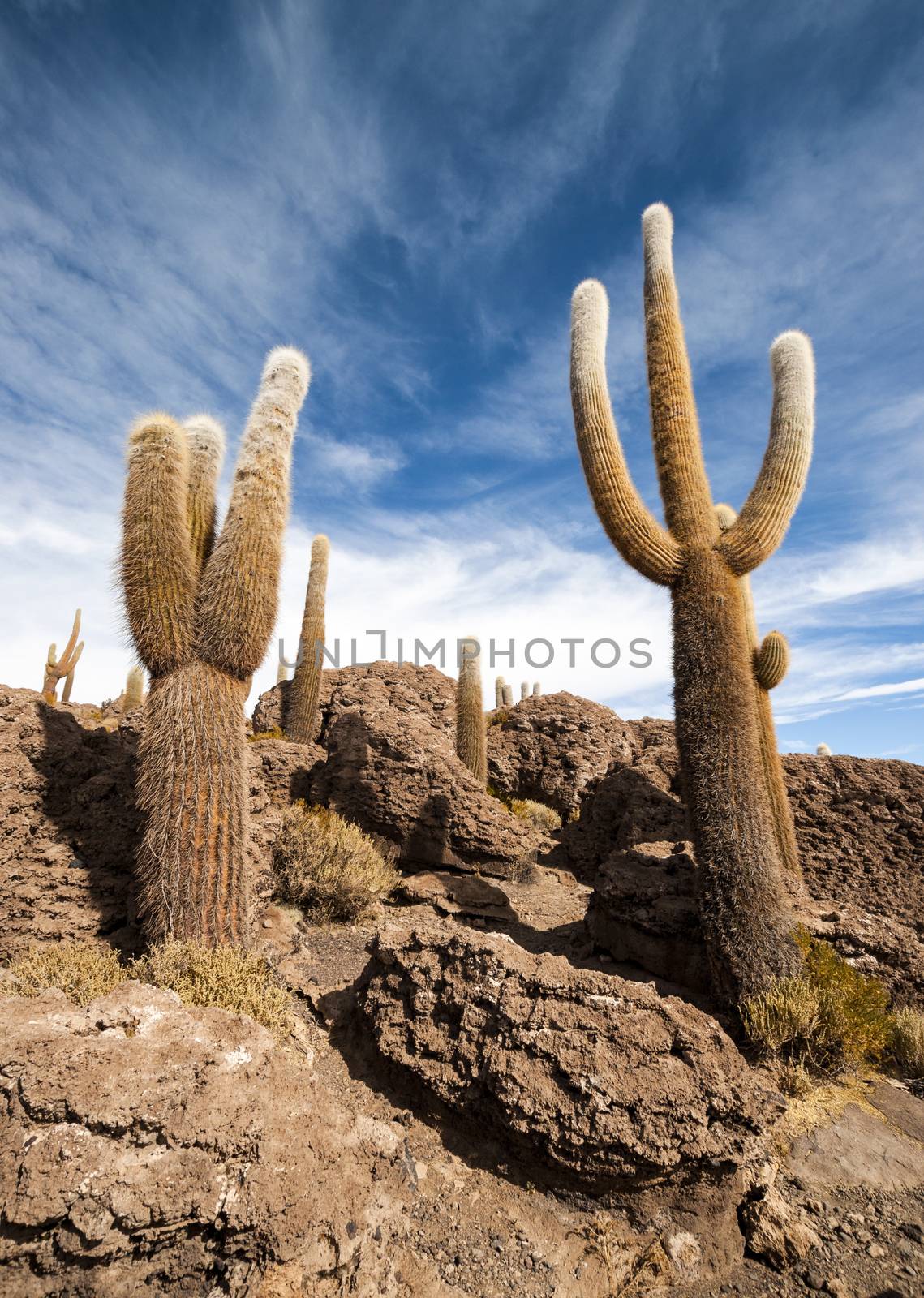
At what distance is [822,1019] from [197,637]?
547cm

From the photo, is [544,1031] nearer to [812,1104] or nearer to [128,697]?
[812,1104]

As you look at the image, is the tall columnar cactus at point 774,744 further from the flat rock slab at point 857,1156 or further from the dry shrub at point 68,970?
the dry shrub at point 68,970

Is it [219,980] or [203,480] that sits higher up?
[203,480]

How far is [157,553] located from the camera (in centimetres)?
520

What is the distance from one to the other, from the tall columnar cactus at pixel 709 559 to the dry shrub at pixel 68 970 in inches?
173

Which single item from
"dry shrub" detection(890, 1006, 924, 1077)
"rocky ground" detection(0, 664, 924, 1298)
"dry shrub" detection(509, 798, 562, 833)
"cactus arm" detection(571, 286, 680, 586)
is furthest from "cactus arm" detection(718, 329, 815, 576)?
"dry shrub" detection(509, 798, 562, 833)

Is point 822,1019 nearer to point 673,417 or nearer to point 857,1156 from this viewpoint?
point 857,1156

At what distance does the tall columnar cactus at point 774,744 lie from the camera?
6.78 m

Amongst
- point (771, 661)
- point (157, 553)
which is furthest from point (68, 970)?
point (771, 661)

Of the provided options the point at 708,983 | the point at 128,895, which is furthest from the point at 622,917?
the point at 128,895

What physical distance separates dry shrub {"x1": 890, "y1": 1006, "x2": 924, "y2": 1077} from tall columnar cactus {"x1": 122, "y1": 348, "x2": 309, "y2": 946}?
4.80m

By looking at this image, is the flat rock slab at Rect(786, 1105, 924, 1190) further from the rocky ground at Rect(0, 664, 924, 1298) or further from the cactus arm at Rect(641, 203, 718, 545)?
the cactus arm at Rect(641, 203, 718, 545)

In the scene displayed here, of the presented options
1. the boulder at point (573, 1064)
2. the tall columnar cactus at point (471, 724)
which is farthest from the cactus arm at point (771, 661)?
the tall columnar cactus at point (471, 724)

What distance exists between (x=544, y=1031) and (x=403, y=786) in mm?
5206
